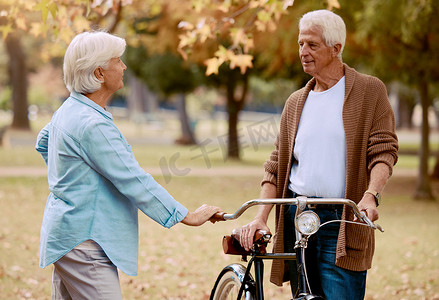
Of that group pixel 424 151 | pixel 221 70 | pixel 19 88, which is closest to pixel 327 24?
pixel 424 151

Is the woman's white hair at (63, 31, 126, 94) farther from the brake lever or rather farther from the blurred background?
the brake lever

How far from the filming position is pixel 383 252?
926cm

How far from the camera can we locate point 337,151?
326 cm

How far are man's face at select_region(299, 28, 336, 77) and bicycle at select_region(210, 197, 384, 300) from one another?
2.39 feet

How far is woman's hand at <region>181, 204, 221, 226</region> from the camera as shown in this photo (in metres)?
3.04

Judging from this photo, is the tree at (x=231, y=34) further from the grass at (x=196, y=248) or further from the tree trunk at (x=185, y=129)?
the tree trunk at (x=185, y=129)

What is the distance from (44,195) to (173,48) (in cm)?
682

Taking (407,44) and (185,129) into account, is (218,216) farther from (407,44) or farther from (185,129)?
(185,129)

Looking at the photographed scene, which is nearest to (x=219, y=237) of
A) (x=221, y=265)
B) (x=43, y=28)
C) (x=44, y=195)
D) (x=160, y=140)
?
(x=221, y=265)

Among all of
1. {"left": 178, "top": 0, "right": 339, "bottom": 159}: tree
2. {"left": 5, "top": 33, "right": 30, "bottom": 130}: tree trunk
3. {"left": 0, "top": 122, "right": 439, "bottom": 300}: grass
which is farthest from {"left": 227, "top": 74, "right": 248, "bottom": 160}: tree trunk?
{"left": 5, "top": 33, "right": 30, "bottom": 130}: tree trunk

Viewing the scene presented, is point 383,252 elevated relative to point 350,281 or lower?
lower

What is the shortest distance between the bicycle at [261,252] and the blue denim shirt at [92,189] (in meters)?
0.42

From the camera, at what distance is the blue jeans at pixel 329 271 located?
324cm

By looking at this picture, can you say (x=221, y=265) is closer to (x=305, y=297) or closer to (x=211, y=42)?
(x=305, y=297)
